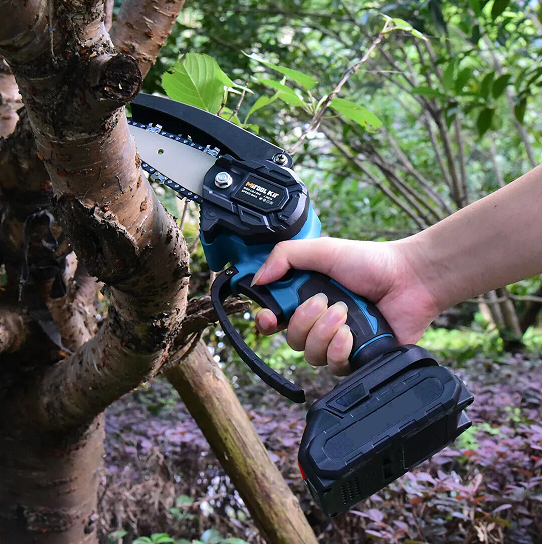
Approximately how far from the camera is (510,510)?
1.63 meters

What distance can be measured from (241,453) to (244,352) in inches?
26.5

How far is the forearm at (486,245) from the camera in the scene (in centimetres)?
97

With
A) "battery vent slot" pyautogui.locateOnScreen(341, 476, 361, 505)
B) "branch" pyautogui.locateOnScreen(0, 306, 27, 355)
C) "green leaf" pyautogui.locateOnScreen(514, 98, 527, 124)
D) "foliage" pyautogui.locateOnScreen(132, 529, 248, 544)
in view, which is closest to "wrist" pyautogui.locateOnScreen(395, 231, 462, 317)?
"battery vent slot" pyautogui.locateOnScreen(341, 476, 361, 505)

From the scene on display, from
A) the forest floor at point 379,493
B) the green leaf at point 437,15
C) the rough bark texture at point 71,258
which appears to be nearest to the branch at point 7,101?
the rough bark texture at point 71,258

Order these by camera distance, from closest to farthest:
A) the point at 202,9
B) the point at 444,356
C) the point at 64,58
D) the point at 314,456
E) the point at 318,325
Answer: the point at 64,58
the point at 314,456
the point at 318,325
the point at 202,9
the point at 444,356

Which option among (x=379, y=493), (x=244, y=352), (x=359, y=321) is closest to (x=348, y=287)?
(x=359, y=321)

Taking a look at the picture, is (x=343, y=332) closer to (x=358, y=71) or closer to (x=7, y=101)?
(x=7, y=101)

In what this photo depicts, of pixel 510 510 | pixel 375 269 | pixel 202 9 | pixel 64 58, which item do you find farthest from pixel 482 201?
pixel 202 9

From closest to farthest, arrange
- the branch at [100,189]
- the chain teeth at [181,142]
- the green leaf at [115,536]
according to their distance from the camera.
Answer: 1. the branch at [100,189]
2. the chain teeth at [181,142]
3. the green leaf at [115,536]

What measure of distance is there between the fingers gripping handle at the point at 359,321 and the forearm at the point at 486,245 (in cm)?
15

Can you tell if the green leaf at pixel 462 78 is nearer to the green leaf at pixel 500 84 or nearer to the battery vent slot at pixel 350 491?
the green leaf at pixel 500 84

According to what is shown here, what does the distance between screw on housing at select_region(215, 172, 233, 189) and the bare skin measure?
0.14 metres

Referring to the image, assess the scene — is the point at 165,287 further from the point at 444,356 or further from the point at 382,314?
the point at 444,356

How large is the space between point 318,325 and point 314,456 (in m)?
0.21
